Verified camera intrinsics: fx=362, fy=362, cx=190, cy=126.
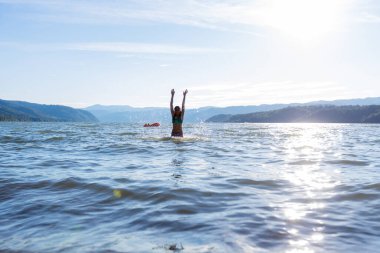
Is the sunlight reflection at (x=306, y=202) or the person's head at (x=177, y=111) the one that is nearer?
the sunlight reflection at (x=306, y=202)

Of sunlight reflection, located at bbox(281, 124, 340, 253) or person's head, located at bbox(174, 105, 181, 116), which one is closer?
sunlight reflection, located at bbox(281, 124, 340, 253)

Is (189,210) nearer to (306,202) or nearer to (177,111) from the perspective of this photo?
(306,202)

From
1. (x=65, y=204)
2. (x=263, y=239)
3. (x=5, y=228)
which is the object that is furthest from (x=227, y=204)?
(x=5, y=228)

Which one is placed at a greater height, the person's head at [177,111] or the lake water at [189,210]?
the person's head at [177,111]

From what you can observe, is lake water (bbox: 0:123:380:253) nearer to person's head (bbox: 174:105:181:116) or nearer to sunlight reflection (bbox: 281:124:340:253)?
sunlight reflection (bbox: 281:124:340:253)

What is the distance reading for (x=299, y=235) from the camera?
505cm

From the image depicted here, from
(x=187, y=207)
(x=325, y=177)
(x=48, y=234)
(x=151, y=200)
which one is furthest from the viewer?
(x=325, y=177)

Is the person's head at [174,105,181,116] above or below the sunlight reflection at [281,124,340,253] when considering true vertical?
above

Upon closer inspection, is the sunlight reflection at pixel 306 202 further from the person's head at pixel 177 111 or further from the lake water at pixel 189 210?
the person's head at pixel 177 111

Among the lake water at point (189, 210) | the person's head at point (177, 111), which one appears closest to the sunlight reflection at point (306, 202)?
the lake water at point (189, 210)

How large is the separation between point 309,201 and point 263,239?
8.39 feet

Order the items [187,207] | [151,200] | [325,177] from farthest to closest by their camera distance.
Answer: [325,177]
[151,200]
[187,207]

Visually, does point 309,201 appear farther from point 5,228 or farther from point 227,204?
point 5,228

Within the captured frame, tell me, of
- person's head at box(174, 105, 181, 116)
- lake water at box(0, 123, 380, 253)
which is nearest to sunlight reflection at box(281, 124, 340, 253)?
lake water at box(0, 123, 380, 253)
